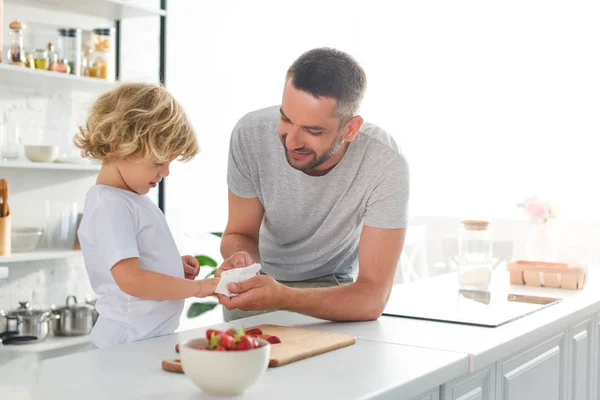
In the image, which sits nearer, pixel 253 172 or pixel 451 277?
pixel 253 172

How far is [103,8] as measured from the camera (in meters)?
3.75

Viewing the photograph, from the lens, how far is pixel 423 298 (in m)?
2.29

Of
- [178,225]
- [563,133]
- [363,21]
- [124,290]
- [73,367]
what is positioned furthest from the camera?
[363,21]

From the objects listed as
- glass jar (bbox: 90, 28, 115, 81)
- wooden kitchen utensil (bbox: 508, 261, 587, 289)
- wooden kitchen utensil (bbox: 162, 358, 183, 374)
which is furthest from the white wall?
wooden kitchen utensil (bbox: 162, 358, 183, 374)

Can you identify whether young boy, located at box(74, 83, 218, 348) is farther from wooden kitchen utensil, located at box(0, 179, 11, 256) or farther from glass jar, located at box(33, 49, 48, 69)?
glass jar, located at box(33, 49, 48, 69)

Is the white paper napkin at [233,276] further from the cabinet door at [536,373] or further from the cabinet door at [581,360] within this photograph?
the cabinet door at [581,360]

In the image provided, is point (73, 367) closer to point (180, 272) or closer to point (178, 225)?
point (180, 272)

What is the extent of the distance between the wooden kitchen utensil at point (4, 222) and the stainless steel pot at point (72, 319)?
1.29 ft

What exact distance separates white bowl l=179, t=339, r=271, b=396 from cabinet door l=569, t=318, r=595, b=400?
140 centimetres

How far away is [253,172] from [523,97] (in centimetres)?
429

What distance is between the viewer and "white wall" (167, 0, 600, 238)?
4746 millimetres

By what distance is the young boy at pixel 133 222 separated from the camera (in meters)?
1.72

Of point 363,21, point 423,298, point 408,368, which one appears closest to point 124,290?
point 408,368

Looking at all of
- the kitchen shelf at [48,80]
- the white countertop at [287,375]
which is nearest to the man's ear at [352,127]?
the white countertop at [287,375]
